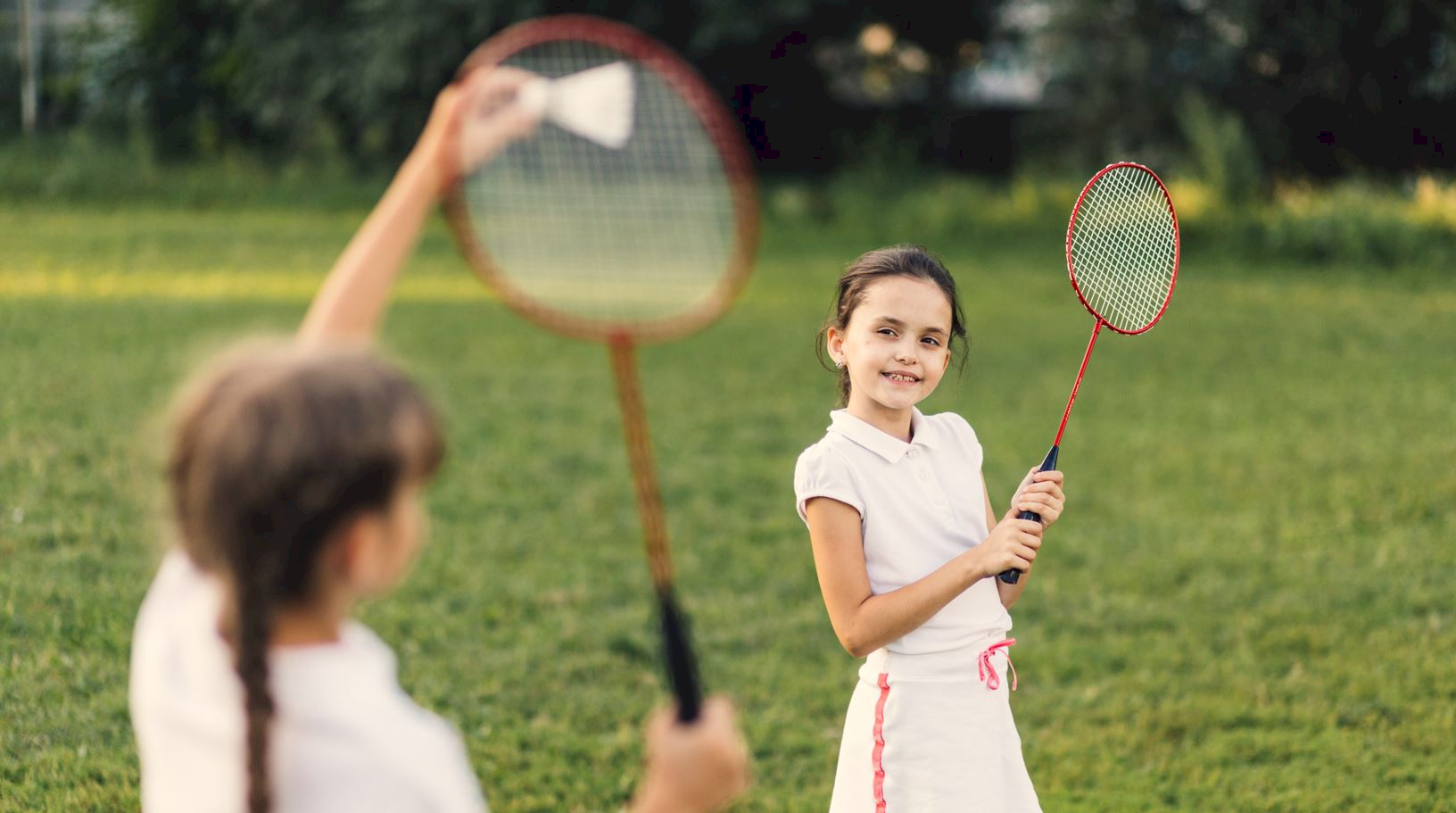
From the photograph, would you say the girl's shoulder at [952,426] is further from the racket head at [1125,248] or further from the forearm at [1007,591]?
the racket head at [1125,248]

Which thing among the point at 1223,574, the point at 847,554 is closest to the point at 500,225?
the point at 847,554

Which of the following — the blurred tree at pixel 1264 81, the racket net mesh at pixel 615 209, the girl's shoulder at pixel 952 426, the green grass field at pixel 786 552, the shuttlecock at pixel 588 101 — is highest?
the blurred tree at pixel 1264 81

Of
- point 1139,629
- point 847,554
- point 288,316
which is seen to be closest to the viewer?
point 847,554

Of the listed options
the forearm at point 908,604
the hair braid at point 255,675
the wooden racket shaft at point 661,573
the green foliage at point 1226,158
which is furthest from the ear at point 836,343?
the green foliage at point 1226,158

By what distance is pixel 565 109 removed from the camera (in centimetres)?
156

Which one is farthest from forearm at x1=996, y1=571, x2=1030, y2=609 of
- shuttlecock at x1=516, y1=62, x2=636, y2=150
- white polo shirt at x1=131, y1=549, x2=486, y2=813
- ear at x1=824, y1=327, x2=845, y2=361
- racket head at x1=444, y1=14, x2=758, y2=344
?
white polo shirt at x1=131, y1=549, x2=486, y2=813

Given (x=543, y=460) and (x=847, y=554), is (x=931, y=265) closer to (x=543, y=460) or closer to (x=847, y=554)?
(x=847, y=554)

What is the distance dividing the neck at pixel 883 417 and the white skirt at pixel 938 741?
37cm

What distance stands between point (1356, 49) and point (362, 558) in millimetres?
17519

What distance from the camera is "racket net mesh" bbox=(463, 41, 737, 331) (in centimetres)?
168

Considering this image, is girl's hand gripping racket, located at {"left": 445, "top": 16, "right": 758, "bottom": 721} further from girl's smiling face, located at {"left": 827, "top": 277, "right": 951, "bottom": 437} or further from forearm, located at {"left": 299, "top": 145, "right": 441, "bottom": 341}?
girl's smiling face, located at {"left": 827, "top": 277, "right": 951, "bottom": 437}

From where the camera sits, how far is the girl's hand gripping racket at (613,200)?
5.31ft

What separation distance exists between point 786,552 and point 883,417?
10.8ft

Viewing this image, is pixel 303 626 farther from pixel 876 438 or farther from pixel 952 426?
pixel 952 426
